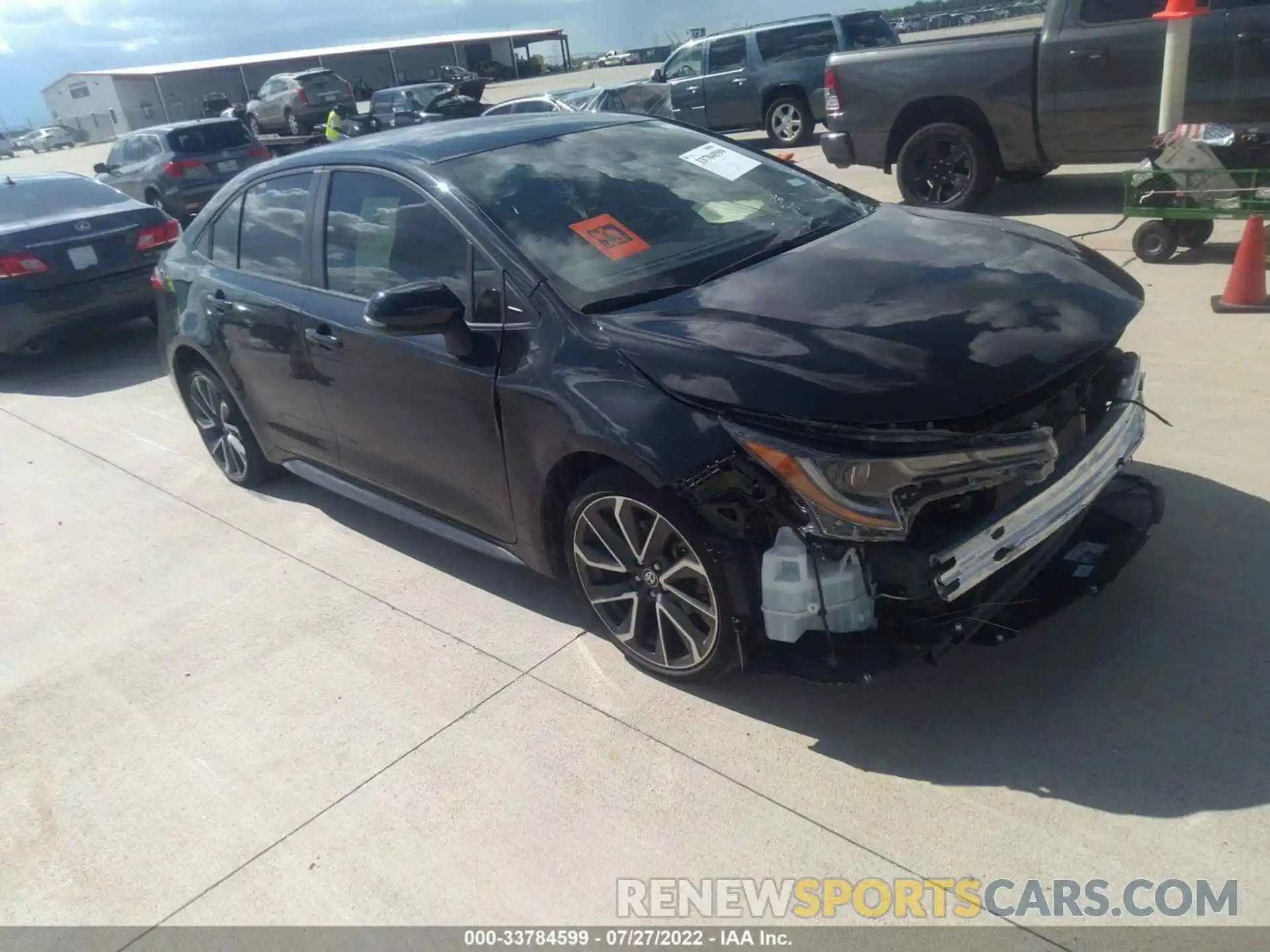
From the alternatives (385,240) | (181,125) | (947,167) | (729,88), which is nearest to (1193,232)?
(947,167)

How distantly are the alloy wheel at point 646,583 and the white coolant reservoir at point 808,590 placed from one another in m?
0.26

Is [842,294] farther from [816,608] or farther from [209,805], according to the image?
[209,805]

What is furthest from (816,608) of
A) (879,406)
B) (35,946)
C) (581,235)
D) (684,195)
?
(35,946)

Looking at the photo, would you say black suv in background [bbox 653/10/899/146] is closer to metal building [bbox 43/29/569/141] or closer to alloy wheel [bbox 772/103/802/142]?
alloy wheel [bbox 772/103/802/142]

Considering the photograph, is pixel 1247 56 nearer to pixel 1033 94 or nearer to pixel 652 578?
pixel 1033 94

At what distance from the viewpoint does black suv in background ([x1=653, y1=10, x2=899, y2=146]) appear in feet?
50.6

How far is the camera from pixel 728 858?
272cm

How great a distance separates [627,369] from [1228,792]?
1975mm

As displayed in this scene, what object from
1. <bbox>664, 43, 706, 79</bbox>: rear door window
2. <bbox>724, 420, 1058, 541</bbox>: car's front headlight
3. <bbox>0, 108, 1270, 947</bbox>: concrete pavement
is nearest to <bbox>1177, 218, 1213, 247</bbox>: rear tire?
<bbox>0, 108, 1270, 947</bbox>: concrete pavement

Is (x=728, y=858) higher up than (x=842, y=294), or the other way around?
(x=842, y=294)

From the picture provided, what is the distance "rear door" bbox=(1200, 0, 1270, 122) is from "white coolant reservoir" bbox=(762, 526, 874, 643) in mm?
6666

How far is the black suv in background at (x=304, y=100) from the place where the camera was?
28734 millimetres

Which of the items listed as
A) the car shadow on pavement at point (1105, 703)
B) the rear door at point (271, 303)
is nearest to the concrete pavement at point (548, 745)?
the car shadow on pavement at point (1105, 703)

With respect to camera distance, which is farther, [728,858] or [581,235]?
[581,235]
